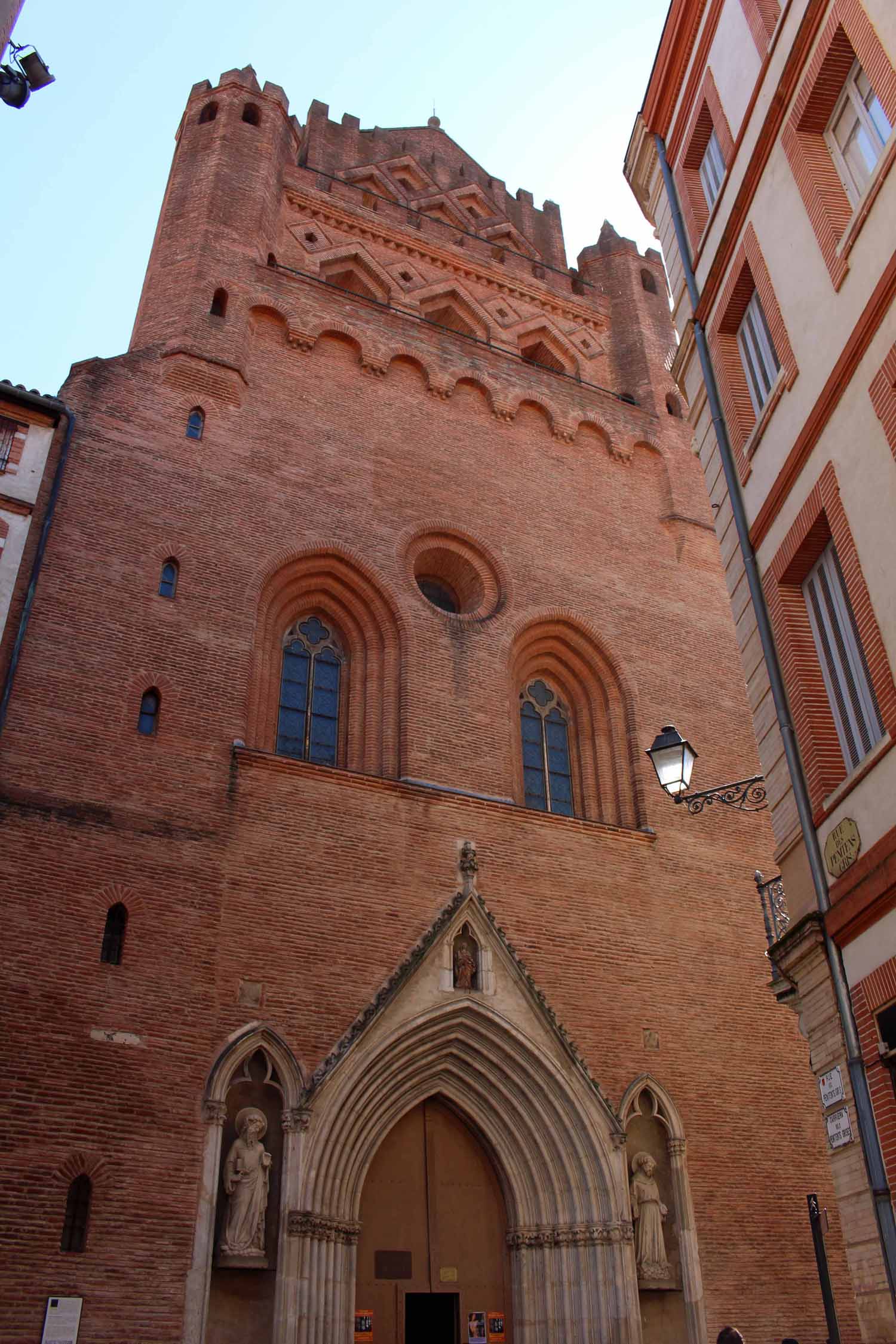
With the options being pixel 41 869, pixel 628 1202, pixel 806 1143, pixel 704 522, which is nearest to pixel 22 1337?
pixel 41 869

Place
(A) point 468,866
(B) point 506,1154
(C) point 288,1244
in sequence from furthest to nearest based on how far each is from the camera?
(A) point 468,866
(B) point 506,1154
(C) point 288,1244

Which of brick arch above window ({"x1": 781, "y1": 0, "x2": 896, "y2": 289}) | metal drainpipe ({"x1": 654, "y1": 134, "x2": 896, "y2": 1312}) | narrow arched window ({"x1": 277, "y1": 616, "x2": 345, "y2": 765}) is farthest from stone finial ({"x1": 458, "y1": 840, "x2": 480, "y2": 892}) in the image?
brick arch above window ({"x1": 781, "y1": 0, "x2": 896, "y2": 289})

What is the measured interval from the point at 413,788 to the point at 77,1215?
566 centimetres

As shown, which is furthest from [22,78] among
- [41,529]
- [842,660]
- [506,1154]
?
[506,1154]

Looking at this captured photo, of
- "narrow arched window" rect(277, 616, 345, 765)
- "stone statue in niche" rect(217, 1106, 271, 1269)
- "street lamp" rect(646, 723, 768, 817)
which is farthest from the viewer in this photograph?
"narrow arched window" rect(277, 616, 345, 765)

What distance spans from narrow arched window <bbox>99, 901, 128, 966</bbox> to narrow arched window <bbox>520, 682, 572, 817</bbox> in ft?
18.3

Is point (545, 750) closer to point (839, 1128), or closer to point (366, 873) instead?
point (366, 873)

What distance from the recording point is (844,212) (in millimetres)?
8633

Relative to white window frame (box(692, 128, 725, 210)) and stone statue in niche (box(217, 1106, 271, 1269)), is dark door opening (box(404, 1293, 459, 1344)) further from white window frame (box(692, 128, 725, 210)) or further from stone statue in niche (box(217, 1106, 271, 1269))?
white window frame (box(692, 128, 725, 210))

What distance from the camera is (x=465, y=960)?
1316 centimetres

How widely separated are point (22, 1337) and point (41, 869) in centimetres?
389

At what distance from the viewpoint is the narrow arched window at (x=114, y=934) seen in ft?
37.2

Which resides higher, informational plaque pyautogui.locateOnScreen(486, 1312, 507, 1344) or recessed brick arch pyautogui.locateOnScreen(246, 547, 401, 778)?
recessed brick arch pyautogui.locateOnScreen(246, 547, 401, 778)

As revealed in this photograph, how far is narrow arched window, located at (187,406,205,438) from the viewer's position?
51.0 ft
